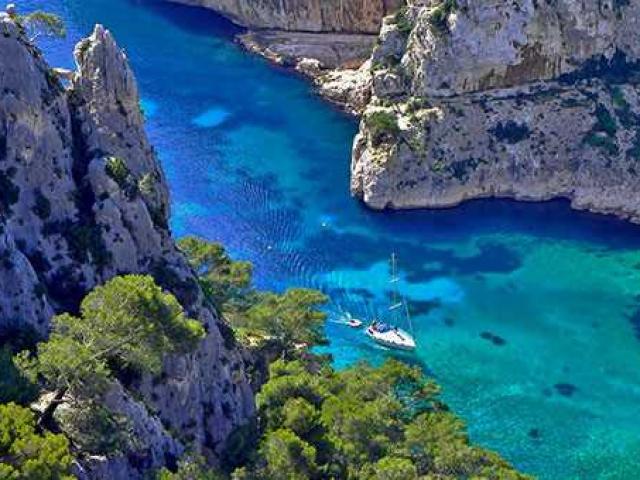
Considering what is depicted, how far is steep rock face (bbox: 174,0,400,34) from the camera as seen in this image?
371ft

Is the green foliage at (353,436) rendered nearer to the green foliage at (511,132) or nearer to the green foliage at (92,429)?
the green foliage at (92,429)

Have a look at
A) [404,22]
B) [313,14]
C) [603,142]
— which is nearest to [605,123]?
[603,142]

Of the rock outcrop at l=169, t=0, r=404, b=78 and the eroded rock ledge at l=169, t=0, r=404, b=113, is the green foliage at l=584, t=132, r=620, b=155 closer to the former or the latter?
the eroded rock ledge at l=169, t=0, r=404, b=113

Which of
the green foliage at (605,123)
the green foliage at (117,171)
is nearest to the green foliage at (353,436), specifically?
the green foliage at (117,171)

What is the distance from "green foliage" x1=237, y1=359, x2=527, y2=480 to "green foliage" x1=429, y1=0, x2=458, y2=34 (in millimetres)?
48261

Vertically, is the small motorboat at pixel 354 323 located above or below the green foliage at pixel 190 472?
below

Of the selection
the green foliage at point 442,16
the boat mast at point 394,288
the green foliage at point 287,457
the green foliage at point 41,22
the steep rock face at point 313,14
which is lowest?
the boat mast at point 394,288

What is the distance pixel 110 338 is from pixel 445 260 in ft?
151

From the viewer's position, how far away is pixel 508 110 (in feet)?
301

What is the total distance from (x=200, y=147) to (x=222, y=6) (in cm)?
3374

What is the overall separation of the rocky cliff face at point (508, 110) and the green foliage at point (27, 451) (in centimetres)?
5662

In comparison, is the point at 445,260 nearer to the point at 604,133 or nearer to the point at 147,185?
the point at 604,133

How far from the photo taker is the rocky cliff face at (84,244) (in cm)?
3978

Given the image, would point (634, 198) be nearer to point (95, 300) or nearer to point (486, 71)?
point (486, 71)
